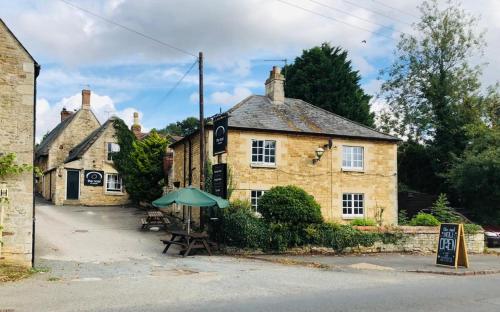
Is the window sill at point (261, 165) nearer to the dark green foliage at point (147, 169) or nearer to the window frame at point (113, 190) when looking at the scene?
the dark green foliage at point (147, 169)

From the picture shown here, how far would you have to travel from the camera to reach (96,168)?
37125mm

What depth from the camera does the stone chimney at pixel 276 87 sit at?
88.5 feet

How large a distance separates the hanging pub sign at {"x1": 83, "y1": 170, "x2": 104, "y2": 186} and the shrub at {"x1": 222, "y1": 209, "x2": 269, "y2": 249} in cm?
2024

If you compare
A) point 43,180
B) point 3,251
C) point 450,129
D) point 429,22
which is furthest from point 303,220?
point 43,180

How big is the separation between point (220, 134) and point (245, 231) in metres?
4.09

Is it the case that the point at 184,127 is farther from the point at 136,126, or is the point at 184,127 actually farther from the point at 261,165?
the point at 261,165

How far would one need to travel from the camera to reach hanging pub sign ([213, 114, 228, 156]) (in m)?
19.8

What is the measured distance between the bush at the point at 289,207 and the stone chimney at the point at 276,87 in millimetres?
8508

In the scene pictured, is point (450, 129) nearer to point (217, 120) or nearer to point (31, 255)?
point (217, 120)

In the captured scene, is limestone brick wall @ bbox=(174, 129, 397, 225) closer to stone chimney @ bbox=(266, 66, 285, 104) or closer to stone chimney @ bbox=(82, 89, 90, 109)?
stone chimney @ bbox=(266, 66, 285, 104)

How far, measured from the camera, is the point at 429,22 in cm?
3956

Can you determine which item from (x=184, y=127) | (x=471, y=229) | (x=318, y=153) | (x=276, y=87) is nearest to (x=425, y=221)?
(x=471, y=229)

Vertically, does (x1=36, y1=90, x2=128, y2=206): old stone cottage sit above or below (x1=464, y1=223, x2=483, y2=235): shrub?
above

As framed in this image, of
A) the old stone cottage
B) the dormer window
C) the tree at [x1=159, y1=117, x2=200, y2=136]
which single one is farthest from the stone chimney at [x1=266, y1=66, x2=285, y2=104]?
the tree at [x1=159, y1=117, x2=200, y2=136]
